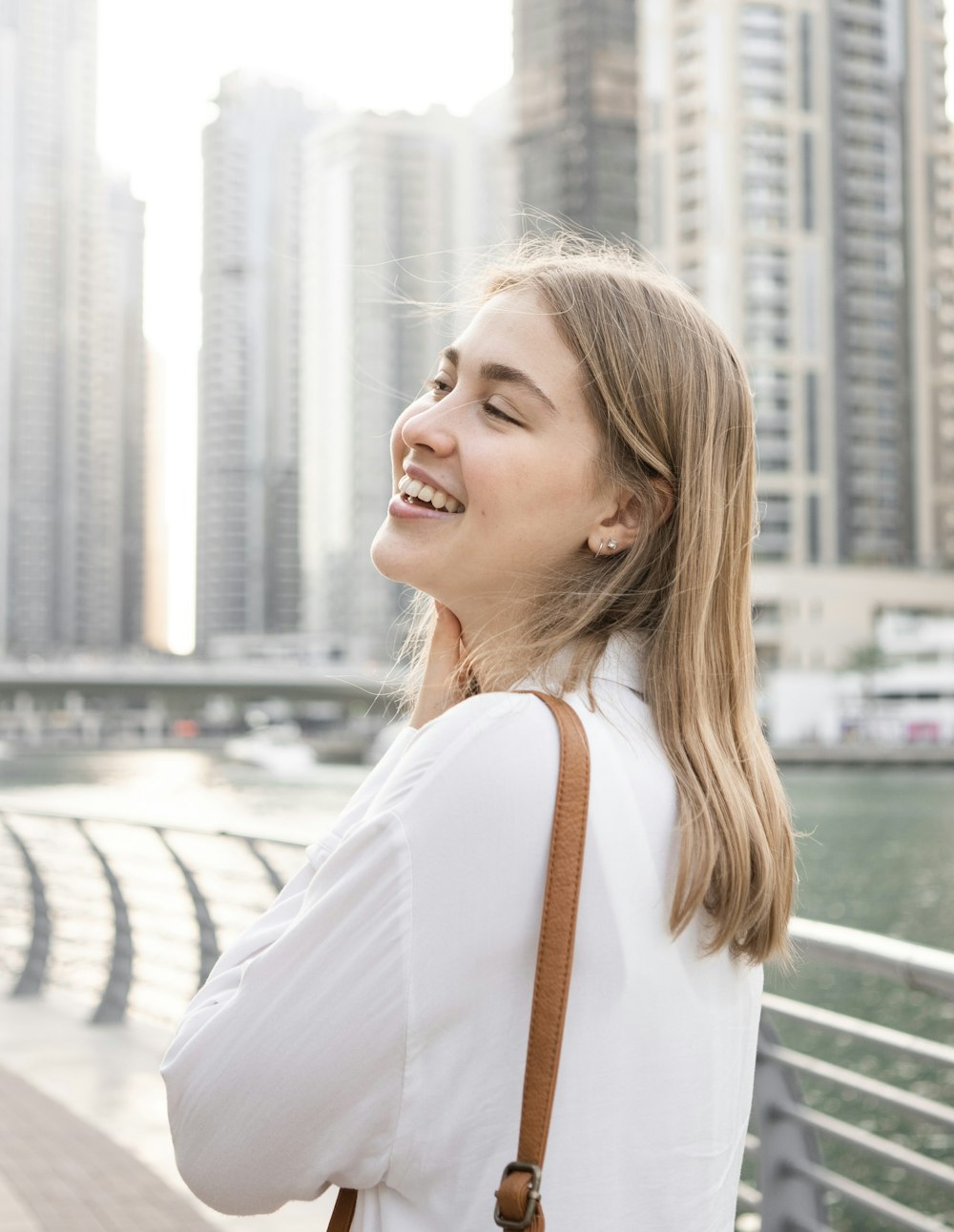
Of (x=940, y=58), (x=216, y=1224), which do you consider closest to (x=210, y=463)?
(x=940, y=58)

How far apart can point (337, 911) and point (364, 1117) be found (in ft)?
0.49

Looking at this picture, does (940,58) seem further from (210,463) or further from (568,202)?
(210,463)

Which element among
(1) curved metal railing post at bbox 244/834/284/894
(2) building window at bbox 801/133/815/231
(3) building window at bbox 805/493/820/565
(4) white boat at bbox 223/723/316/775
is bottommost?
(4) white boat at bbox 223/723/316/775

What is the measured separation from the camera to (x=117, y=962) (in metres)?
5.04

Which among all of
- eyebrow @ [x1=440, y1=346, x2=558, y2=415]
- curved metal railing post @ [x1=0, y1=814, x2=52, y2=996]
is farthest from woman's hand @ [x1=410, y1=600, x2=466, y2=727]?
curved metal railing post @ [x1=0, y1=814, x2=52, y2=996]

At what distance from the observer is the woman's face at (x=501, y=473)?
3.71 ft

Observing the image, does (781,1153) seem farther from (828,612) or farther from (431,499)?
(828,612)

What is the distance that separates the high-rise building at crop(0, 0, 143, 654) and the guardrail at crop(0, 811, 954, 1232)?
99070 millimetres

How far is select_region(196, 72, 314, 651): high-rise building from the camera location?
116 m

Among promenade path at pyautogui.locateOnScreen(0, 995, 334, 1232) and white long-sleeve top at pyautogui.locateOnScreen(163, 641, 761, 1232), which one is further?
promenade path at pyautogui.locateOnScreen(0, 995, 334, 1232)

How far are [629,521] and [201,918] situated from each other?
375cm

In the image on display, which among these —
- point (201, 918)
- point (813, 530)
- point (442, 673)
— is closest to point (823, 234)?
point (813, 530)

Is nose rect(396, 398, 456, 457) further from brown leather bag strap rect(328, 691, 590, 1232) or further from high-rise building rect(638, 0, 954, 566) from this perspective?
high-rise building rect(638, 0, 954, 566)

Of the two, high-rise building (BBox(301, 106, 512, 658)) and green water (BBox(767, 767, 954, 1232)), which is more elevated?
high-rise building (BBox(301, 106, 512, 658))
